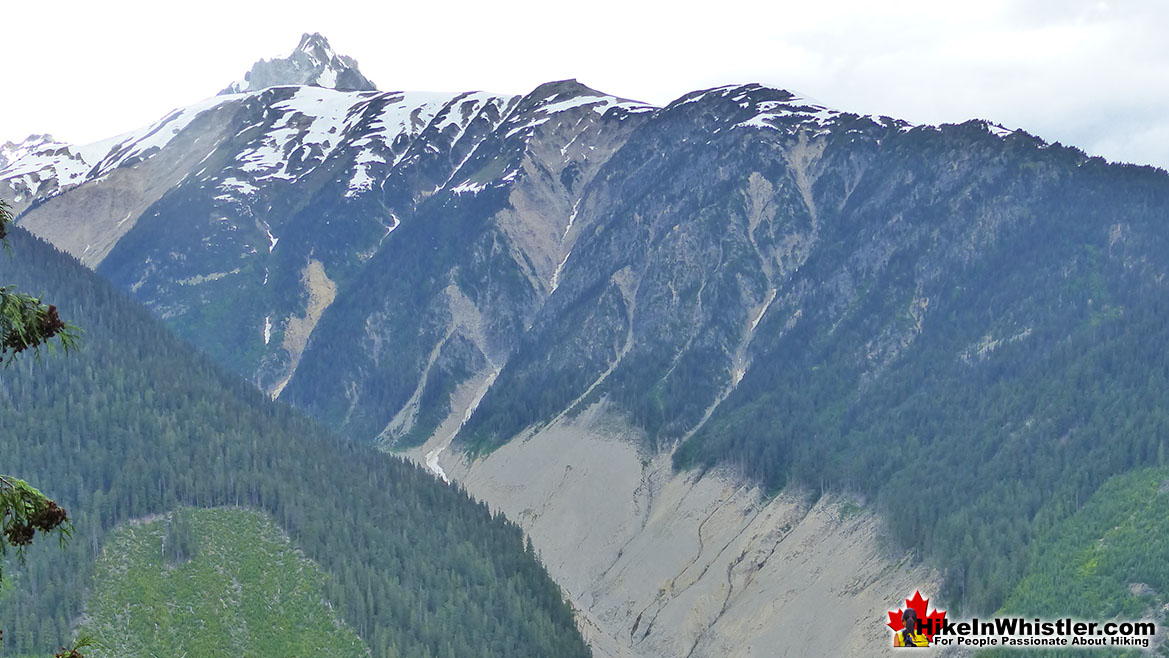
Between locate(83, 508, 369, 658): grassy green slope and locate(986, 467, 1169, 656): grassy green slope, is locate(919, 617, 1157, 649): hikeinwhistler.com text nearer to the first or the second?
locate(986, 467, 1169, 656): grassy green slope

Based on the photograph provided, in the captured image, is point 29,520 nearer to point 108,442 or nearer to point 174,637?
point 174,637

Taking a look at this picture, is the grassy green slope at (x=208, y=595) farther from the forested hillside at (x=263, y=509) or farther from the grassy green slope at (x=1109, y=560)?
the grassy green slope at (x=1109, y=560)

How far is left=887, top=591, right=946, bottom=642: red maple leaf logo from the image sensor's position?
16700 centimetres

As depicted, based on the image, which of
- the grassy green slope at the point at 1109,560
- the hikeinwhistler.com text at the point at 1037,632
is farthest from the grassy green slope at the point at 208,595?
the grassy green slope at the point at 1109,560

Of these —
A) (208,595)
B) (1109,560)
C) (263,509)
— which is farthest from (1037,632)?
(263,509)

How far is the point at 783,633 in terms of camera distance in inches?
7525

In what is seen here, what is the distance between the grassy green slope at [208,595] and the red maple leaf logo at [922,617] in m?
69.8

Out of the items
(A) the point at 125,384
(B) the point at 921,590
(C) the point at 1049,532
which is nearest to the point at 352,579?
(A) the point at 125,384

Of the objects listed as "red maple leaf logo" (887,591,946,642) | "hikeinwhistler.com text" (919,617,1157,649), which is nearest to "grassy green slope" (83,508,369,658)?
"red maple leaf logo" (887,591,946,642)

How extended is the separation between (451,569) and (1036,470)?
8857 centimetres

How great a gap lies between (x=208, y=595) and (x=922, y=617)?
302 feet

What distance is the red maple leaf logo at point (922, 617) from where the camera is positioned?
167 metres

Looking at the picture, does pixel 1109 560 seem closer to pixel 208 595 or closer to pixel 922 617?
A: pixel 922 617

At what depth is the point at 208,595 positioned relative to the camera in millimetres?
155500
